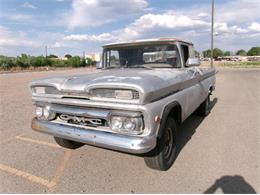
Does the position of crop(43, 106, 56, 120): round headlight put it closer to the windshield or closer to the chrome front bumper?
the chrome front bumper

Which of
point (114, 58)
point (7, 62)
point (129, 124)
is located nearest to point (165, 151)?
point (129, 124)

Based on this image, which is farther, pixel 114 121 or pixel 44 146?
pixel 44 146

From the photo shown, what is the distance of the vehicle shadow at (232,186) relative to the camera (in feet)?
9.40

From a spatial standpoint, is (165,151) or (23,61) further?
(23,61)

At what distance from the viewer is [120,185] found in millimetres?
3033

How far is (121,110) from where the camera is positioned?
2.74m

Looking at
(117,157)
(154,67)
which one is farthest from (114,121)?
(154,67)

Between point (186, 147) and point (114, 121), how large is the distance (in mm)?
2002

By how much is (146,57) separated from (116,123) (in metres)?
2.01

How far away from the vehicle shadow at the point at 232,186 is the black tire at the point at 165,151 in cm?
70

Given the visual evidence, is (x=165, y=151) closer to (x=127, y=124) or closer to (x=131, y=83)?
(x=127, y=124)

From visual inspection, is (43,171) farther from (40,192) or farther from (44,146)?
(44,146)

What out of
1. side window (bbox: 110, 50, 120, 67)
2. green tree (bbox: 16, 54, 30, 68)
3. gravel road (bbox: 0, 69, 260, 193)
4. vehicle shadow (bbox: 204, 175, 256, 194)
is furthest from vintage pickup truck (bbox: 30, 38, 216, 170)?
green tree (bbox: 16, 54, 30, 68)

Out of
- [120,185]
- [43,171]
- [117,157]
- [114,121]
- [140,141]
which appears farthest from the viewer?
[117,157]
